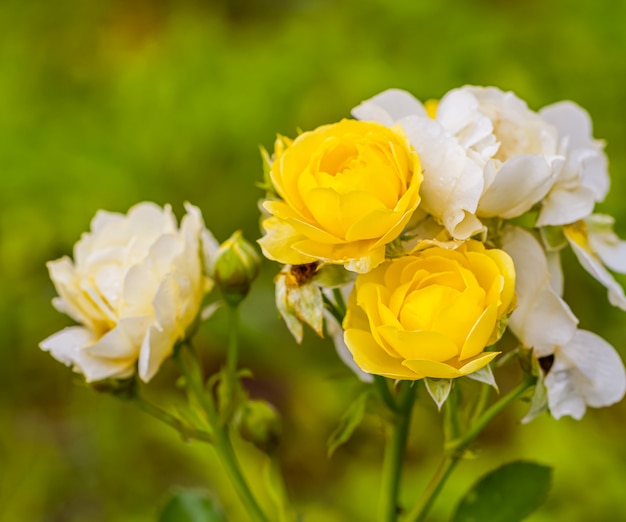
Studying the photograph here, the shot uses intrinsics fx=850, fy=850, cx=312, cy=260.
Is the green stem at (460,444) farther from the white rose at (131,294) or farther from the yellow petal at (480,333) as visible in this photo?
the white rose at (131,294)

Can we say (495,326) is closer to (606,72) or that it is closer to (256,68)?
(606,72)

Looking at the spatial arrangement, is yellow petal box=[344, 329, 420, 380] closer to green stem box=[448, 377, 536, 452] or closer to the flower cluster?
the flower cluster

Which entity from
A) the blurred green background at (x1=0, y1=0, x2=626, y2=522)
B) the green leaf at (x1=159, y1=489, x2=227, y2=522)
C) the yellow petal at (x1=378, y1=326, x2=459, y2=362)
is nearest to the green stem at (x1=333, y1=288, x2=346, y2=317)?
the yellow petal at (x1=378, y1=326, x2=459, y2=362)

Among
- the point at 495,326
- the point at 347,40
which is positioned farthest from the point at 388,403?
the point at 347,40

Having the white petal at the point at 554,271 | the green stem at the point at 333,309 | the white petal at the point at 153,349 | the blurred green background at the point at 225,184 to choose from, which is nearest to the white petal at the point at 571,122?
the white petal at the point at 554,271

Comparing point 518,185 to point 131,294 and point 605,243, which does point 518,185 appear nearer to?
point 605,243
